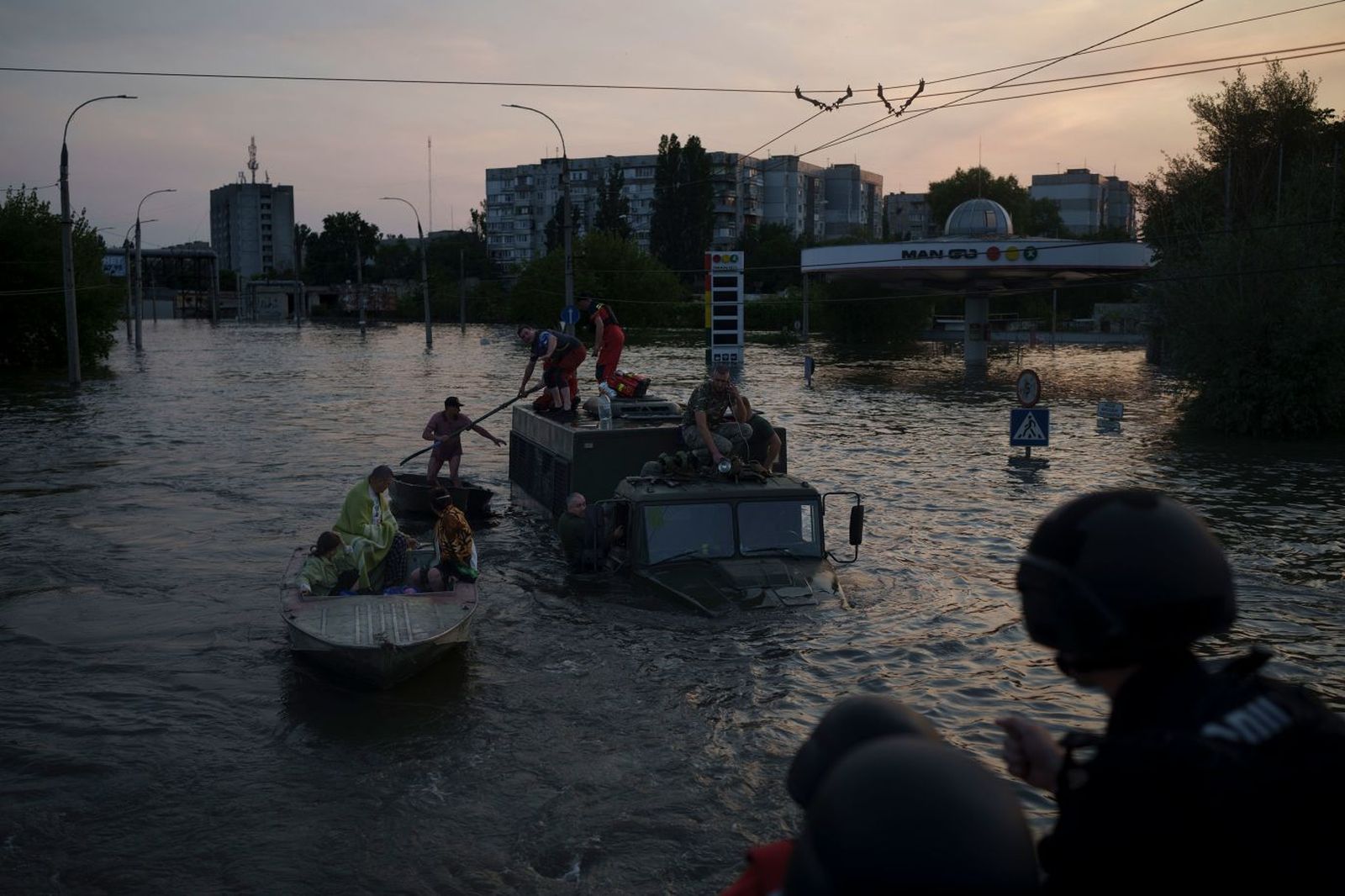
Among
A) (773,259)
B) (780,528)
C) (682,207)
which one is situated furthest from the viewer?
(773,259)

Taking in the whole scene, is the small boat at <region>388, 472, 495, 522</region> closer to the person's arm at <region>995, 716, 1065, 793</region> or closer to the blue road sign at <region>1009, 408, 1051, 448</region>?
the blue road sign at <region>1009, 408, 1051, 448</region>

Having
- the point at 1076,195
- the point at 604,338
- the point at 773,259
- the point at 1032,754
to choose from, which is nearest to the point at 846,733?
the point at 1032,754

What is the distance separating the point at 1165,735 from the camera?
2.10m

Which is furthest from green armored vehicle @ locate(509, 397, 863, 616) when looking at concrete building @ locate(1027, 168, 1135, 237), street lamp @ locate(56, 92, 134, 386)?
concrete building @ locate(1027, 168, 1135, 237)

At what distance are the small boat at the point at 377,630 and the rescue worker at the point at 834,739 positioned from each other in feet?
Result: 28.0

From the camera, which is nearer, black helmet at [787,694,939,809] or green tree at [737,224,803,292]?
black helmet at [787,694,939,809]

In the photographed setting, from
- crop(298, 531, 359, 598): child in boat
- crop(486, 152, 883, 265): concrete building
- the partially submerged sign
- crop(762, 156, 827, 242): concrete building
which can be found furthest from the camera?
crop(762, 156, 827, 242): concrete building

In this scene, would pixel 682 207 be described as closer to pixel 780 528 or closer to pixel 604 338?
pixel 604 338

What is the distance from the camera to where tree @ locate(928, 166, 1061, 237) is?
12900 centimetres

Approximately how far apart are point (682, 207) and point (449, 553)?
106 m

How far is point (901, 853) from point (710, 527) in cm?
1109

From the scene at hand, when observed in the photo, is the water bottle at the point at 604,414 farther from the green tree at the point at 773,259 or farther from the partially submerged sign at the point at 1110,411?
the green tree at the point at 773,259

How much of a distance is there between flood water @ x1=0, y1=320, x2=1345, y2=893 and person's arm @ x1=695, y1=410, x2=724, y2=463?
1993mm

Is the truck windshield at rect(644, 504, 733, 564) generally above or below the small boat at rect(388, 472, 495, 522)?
above
